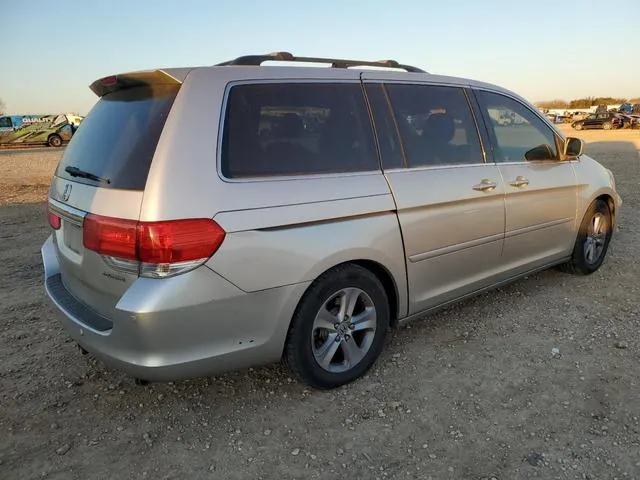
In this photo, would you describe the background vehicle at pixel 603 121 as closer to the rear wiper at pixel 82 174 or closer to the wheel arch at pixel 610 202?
the wheel arch at pixel 610 202

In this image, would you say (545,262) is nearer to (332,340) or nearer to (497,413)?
(497,413)

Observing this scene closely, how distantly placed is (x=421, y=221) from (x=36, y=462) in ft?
7.87

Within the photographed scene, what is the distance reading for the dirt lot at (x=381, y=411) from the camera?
2.29 m

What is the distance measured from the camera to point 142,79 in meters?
2.51

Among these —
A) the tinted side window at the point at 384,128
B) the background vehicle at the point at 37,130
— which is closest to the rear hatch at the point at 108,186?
the tinted side window at the point at 384,128

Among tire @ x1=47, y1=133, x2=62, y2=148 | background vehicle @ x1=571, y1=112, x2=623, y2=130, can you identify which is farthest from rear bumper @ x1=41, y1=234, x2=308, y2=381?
background vehicle @ x1=571, y1=112, x2=623, y2=130

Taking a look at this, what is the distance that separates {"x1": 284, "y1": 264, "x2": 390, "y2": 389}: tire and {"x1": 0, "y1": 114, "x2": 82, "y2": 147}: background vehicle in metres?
32.0

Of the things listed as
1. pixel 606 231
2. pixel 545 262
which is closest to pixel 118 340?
pixel 545 262

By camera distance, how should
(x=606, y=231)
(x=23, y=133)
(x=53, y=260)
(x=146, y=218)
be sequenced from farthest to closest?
(x=23, y=133)
(x=606, y=231)
(x=53, y=260)
(x=146, y=218)

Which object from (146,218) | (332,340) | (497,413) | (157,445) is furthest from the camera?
(332,340)

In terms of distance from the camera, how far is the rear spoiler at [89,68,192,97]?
240 cm

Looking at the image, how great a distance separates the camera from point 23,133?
30.5 metres

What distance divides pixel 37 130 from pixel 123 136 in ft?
109

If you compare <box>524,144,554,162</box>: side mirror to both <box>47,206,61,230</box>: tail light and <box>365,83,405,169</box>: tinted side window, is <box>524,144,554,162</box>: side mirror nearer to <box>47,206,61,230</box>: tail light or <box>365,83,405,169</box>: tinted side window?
<box>365,83,405,169</box>: tinted side window
